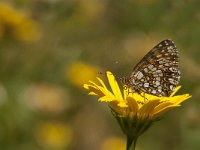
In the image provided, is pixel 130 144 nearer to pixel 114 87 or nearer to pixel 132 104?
pixel 132 104

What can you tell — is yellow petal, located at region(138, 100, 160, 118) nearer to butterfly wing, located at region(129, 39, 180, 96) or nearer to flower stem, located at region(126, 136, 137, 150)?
flower stem, located at region(126, 136, 137, 150)

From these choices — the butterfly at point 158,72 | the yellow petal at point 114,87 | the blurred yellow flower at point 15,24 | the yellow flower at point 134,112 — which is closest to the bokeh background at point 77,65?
the blurred yellow flower at point 15,24

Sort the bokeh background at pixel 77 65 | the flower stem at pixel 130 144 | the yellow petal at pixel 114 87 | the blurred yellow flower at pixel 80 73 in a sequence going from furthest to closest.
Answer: the blurred yellow flower at pixel 80 73
the bokeh background at pixel 77 65
the yellow petal at pixel 114 87
the flower stem at pixel 130 144

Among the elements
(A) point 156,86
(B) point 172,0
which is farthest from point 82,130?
(A) point 156,86

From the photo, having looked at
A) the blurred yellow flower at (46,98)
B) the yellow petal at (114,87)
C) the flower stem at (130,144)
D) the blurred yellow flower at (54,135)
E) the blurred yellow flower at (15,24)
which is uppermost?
the blurred yellow flower at (15,24)

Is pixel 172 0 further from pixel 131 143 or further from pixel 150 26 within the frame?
pixel 131 143

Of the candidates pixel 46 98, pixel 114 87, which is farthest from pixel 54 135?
pixel 114 87

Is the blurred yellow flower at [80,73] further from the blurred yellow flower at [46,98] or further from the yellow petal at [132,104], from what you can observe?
the yellow petal at [132,104]

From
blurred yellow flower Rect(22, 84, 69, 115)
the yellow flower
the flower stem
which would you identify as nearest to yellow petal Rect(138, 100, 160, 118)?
the yellow flower
